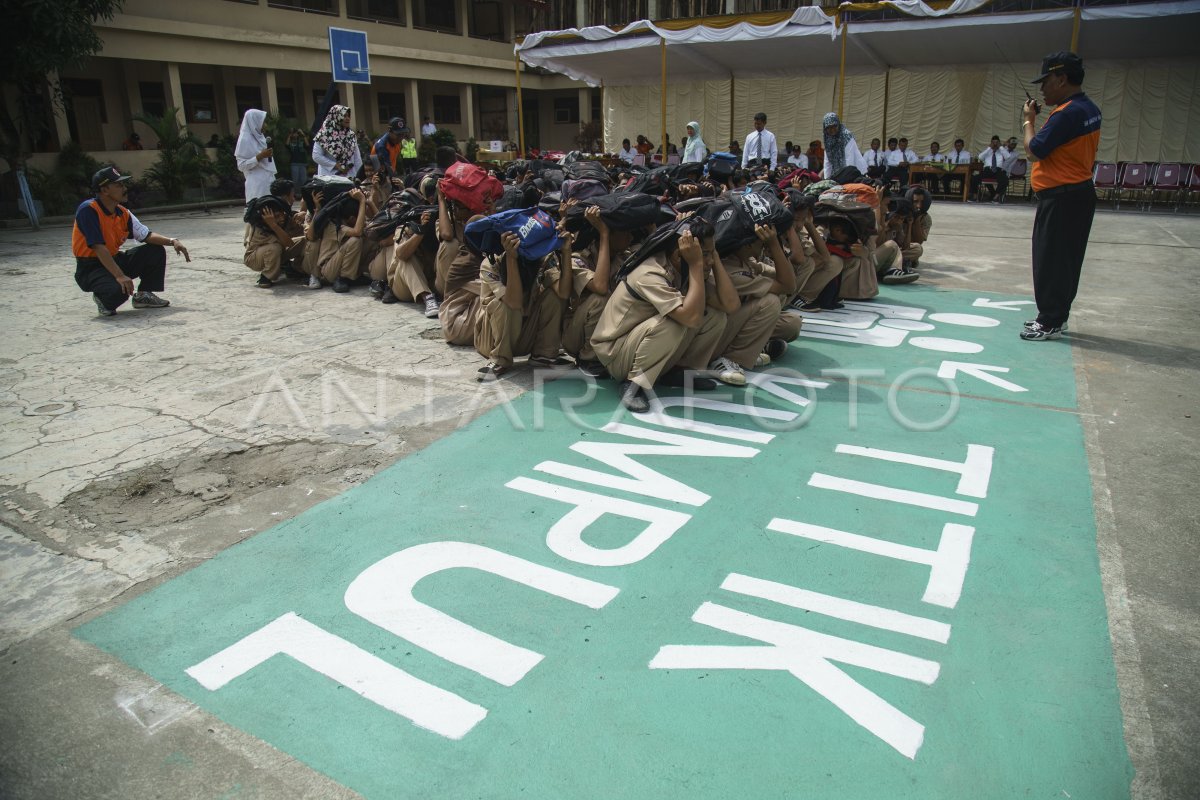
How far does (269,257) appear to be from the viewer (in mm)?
7418

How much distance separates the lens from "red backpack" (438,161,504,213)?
577 cm

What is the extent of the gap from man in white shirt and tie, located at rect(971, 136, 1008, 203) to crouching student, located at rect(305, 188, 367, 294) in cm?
1313

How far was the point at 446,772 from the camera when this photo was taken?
198cm

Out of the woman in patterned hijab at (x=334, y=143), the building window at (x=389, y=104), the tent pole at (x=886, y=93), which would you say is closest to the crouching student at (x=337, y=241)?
the woman in patterned hijab at (x=334, y=143)

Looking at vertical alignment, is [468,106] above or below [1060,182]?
above

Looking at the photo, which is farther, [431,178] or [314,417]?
[431,178]

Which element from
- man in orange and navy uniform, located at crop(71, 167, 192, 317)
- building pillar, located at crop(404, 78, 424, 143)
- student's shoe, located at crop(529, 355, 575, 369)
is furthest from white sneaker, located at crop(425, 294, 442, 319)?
building pillar, located at crop(404, 78, 424, 143)

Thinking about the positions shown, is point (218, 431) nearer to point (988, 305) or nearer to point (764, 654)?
point (764, 654)

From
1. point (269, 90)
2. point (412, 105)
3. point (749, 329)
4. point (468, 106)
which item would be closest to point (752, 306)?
point (749, 329)

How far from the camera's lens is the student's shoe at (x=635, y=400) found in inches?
171

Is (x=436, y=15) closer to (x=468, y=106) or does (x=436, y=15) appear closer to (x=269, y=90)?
(x=468, y=106)

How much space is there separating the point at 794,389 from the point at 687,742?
9.72 ft

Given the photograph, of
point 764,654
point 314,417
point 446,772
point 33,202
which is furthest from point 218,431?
point 33,202

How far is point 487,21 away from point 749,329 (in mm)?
27661
